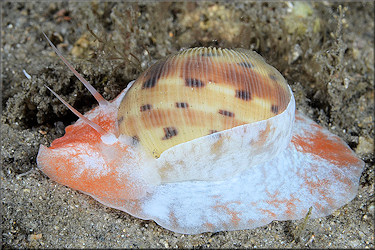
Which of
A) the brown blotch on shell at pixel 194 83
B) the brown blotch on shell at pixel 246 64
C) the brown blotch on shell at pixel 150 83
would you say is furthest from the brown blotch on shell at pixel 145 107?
the brown blotch on shell at pixel 246 64

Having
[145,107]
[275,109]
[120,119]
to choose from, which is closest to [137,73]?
[120,119]

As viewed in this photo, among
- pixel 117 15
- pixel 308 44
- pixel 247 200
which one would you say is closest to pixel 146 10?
pixel 117 15

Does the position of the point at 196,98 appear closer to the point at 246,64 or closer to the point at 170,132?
the point at 170,132

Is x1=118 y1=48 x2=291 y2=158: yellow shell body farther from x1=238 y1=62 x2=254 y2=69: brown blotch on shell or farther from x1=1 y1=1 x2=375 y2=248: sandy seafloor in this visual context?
x1=1 y1=1 x2=375 y2=248: sandy seafloor

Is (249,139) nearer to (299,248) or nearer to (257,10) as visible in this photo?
(299,248)

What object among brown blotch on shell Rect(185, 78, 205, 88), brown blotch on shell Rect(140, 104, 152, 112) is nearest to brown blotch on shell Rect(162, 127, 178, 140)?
brown blotch on shell Rect(140, 104, 152, 112)

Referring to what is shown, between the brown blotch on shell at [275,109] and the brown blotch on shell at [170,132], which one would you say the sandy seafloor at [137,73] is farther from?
the brown blotch on shell at [275,109]

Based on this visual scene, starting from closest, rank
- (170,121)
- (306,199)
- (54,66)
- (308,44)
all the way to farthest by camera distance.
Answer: (170,121) < (306,199) < (54,66) < (308,44)
